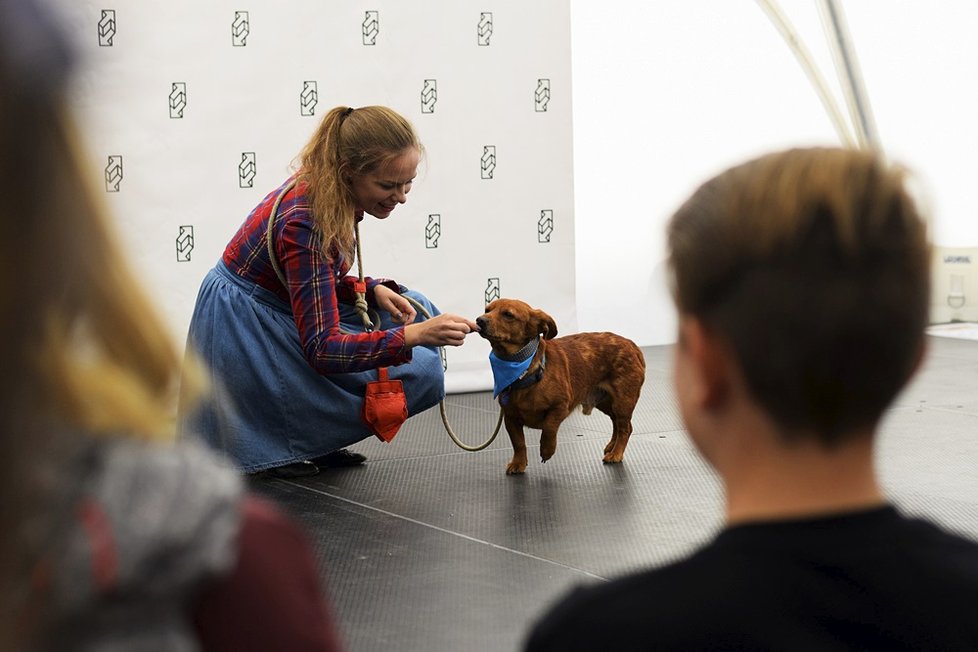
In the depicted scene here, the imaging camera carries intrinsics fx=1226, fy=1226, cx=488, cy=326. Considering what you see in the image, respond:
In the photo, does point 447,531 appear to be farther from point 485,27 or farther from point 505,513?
point 485,27

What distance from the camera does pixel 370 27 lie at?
5633mm

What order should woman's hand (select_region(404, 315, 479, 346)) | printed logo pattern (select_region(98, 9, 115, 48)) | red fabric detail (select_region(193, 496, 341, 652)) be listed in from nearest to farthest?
red fabric detail (select_region(193, 496, 341, 652))
woman's hand (select_region(404, 315, 479, 346))
printed logo pattern (select_region(98, 9, 115, 48))

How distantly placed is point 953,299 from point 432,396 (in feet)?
17.8

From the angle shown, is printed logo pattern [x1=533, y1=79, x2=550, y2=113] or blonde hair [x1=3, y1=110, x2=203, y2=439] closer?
blonde hair [x1=3, y1=110, x2=203, y2=439]

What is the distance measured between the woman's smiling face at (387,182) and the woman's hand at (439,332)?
0.36 meters

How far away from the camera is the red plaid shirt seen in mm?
3484

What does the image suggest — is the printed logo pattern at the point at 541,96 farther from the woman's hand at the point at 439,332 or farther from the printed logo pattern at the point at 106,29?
the woman's hand at the point at 439,332

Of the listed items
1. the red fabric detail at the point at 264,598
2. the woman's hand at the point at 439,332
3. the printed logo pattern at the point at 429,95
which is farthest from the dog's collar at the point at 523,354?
the red fabric detail at the point at 264,598

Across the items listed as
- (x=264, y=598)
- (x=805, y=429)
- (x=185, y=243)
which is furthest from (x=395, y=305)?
(x=264, y=598)

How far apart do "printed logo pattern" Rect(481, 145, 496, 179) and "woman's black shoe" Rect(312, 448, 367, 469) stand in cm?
220

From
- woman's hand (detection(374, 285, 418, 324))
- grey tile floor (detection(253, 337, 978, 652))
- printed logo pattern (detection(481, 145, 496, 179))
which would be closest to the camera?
grey tile floor (detection(253, 337, 978, 652))

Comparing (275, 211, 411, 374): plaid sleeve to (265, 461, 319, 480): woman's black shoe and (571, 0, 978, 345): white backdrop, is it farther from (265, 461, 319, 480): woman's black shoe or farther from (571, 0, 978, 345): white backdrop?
(571, 0, 978, 345): white backdrop

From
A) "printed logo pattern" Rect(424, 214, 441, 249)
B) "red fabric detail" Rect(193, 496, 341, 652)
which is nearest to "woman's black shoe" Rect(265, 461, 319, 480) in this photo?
"printed logo pattern" Rect(424, 214, 441, 249)

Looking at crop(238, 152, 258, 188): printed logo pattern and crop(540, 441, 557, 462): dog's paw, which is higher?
crop(238, 152, 258, 188): printed logo pattern
